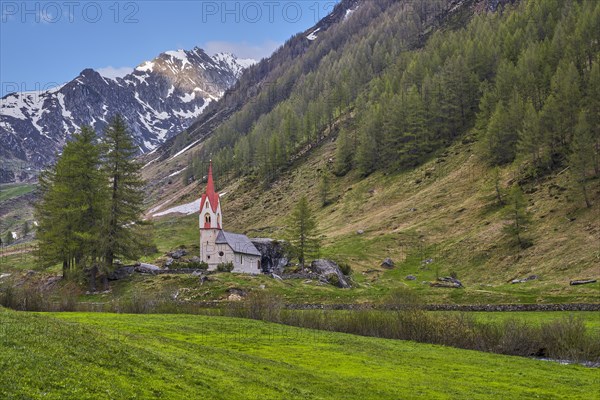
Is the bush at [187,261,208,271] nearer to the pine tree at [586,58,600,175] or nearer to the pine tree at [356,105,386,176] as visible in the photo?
the pine tree at [586,58,600,175]

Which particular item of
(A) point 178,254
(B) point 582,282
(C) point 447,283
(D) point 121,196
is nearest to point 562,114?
(B) point 582,282

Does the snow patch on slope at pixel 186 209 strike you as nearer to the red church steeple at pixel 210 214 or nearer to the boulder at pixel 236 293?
the red church steeple at pixel 210 214

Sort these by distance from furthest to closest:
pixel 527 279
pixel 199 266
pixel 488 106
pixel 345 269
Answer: pixel 488 106 → pixel 199 266 → pixel 345 269 → pixel 527 279

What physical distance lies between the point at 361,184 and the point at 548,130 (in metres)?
48.7

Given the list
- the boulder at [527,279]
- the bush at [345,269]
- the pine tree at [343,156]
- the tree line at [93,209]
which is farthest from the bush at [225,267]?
the pine tree at [343,156]

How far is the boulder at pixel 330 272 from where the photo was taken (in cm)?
7125

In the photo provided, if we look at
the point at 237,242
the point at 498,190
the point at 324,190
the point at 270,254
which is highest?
the point at 324,190

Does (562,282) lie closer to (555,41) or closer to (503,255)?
(503,255)

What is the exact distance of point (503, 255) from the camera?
7569 cm

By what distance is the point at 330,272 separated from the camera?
74062 millimetres

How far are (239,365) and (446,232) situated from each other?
229 feet

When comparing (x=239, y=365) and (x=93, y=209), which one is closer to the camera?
(x=239, y=365)

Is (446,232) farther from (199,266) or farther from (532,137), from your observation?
(199,266)

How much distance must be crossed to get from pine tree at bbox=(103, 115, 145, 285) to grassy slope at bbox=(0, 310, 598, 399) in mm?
25028
